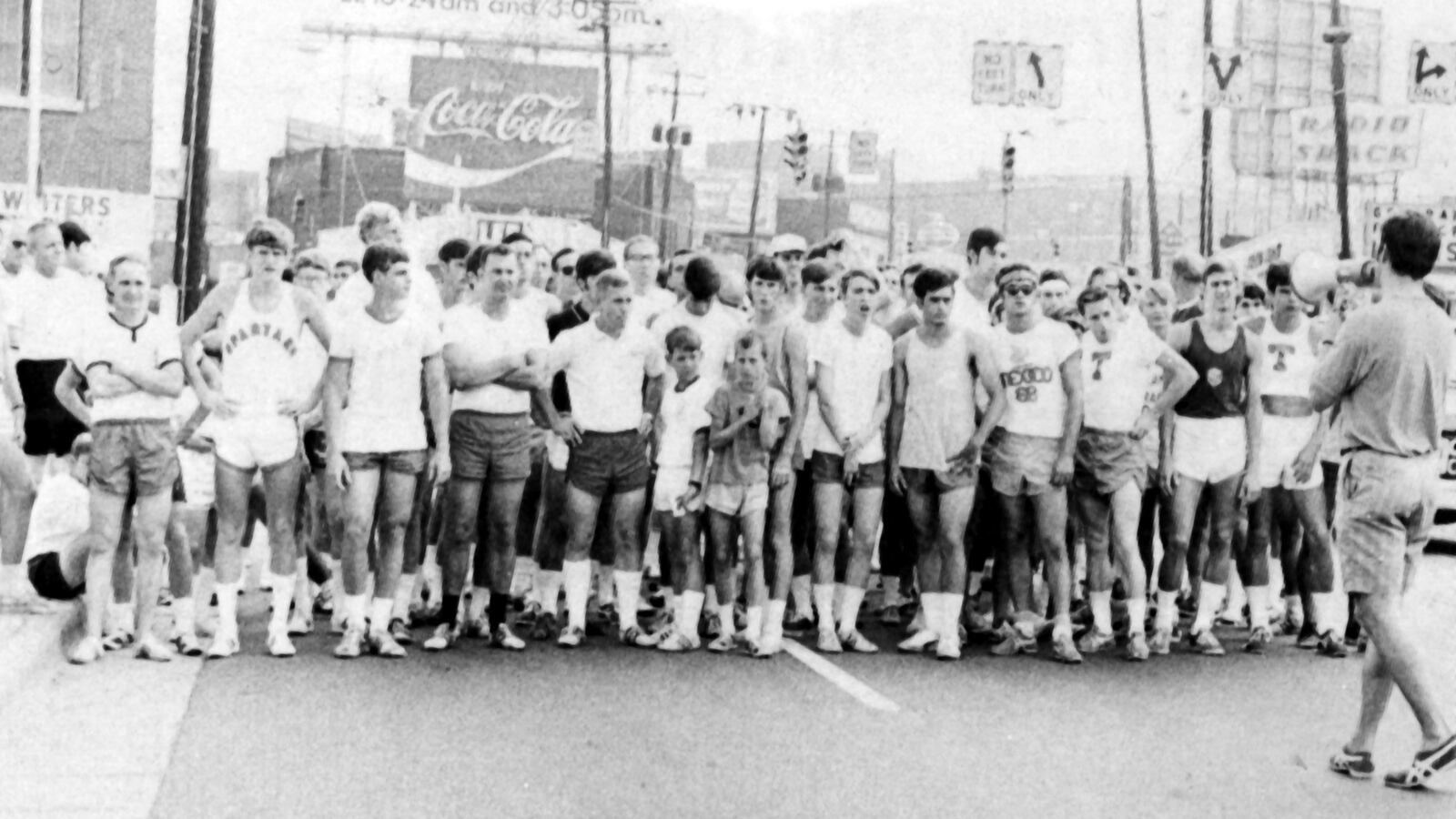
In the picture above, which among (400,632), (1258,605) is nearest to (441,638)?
(400,632)

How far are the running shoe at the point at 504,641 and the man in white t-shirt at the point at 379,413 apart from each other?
590mm

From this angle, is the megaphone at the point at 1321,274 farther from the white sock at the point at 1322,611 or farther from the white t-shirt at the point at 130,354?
the white t-shirt at the point at 130,354

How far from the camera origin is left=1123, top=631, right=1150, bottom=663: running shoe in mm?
10188

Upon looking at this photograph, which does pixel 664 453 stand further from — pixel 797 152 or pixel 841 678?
pixel 797 152

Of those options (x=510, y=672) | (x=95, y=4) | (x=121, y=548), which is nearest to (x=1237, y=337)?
(x=510, y=672)

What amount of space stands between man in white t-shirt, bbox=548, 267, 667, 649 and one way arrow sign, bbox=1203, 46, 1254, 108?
74.6 feet

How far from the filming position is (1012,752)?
7648 millimetres

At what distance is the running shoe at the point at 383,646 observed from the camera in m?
9.62

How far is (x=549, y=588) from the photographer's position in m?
10.8

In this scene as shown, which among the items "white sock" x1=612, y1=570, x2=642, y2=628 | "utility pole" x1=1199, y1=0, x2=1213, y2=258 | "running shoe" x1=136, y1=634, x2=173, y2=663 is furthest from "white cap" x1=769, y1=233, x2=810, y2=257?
"utility pole" x1=1199, y1=0, x2=1213, y2=258

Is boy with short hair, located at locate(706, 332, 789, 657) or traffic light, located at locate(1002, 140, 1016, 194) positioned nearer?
boy with short hair, located at locate(706, 332, 789, 657)

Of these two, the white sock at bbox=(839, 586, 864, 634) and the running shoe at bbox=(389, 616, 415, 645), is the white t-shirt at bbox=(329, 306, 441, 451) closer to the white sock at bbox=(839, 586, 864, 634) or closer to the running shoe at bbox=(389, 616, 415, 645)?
the running shoe at bbox=(389, 616, 415, 645)

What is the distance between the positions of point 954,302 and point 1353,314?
3738mm

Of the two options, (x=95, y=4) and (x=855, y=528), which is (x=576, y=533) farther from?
(x=95, y=4)
